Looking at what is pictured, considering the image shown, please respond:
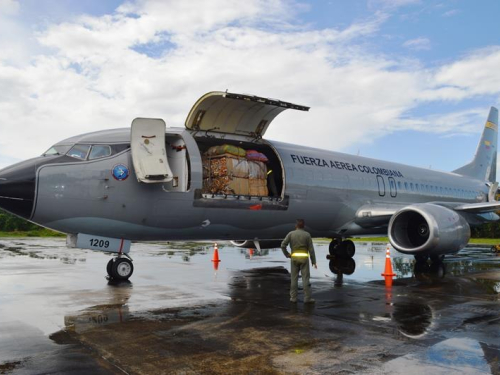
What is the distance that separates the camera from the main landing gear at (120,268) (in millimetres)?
10484

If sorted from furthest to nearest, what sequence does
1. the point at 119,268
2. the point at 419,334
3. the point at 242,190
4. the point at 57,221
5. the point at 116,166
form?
the point at 242,190 → the point at 119,268 → the point at 116,166 → the point at 57,221 → the point at 419,334

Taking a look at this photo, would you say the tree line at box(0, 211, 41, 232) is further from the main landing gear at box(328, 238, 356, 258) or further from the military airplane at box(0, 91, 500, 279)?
the military airplane at box(0, 91, 500, 279)

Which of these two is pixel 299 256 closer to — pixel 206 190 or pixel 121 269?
pixel 206 190

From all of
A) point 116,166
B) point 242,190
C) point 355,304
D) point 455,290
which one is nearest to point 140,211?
point 116,166

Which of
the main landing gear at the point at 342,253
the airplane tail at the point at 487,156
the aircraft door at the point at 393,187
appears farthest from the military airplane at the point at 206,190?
the airplane tail at the point at 487,156

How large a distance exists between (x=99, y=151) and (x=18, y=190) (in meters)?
1.85

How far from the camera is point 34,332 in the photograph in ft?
19.3

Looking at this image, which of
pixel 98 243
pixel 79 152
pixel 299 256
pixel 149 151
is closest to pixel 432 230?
pixel 299 256

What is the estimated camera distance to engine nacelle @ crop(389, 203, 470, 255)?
12.0 m

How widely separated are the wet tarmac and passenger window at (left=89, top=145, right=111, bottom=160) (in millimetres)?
2809

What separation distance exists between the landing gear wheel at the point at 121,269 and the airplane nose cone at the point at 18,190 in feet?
7.65

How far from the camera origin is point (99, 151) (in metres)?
9.88

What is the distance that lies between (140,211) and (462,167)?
19.2 metres

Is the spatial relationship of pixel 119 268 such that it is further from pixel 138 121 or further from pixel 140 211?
pixel 138 121
